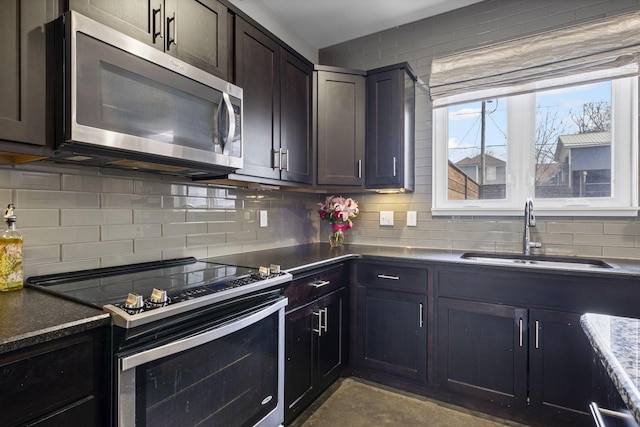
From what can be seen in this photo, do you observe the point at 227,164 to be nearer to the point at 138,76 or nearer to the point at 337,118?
the point at 138,76

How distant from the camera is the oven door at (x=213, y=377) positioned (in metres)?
1.02

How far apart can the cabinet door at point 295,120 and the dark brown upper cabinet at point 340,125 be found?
0.32 ft

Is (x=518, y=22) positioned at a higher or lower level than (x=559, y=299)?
higher

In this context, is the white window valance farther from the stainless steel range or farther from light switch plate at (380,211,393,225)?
the stainless steel range

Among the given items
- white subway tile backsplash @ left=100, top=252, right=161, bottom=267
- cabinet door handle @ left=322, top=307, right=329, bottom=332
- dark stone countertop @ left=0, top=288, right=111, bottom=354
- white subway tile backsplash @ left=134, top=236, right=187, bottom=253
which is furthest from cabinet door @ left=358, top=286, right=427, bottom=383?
dark stone countertop @ left=0, top=288, right=111, bottom=354

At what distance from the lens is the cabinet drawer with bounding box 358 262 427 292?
217 centimetres

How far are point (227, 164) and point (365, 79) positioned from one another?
1.51 metres

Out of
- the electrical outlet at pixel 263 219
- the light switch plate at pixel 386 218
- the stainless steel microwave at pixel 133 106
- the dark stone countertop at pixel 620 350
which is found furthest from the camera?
the light switch plate at pixel 386 218

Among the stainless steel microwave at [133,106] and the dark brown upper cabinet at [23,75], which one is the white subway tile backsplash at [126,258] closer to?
the stainless steel microwave at [133,106]

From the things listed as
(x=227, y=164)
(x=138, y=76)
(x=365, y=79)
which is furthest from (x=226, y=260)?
(x=365, y=79)

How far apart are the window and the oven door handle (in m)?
1.74

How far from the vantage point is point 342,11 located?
8.80ft

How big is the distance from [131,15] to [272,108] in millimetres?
892

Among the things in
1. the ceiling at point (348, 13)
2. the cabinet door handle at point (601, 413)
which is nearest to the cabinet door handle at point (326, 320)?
the cabinet door handle at point (601, 413)
